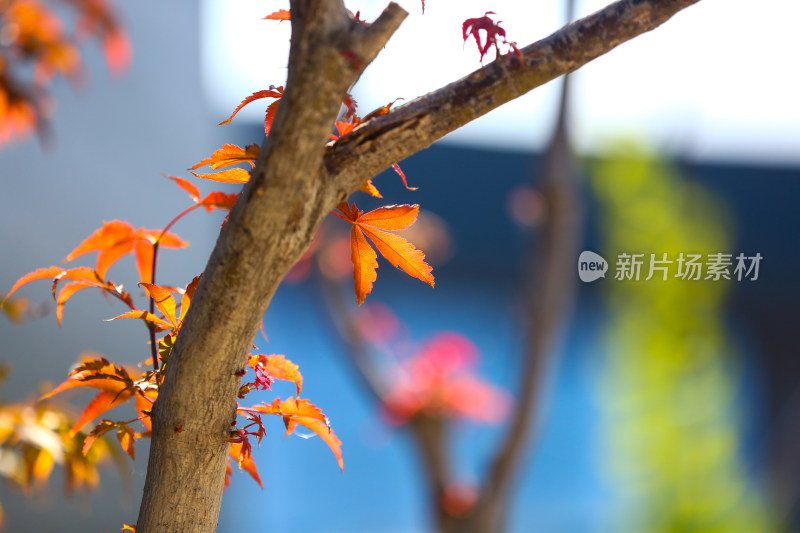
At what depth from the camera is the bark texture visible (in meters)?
0.31

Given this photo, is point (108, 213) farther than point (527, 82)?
Yes

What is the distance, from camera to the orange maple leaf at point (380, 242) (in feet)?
1.34

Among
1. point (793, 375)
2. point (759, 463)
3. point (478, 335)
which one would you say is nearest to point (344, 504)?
point (478, 335)

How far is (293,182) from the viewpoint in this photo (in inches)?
12.5

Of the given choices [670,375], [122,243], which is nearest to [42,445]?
[122,243]

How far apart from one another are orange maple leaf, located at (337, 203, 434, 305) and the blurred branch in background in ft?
7.48

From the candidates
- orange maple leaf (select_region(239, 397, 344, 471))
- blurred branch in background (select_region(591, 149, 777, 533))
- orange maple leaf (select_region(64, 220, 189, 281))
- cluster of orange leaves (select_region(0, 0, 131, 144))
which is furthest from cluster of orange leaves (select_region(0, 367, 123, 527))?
blurred branch in background (select_region(591, 149, 777, 533))

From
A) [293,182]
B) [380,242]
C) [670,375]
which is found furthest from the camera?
[670,375]

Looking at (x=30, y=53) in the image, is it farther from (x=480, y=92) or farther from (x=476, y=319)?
(x=476, y=319)

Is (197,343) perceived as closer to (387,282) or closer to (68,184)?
(68,184)

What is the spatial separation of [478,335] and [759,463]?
1.89m

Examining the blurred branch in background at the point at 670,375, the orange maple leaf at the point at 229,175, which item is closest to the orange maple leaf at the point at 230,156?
the orange maple leaf at the point at 229,175

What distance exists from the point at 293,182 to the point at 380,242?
0.36 ft

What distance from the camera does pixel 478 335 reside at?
433cm
